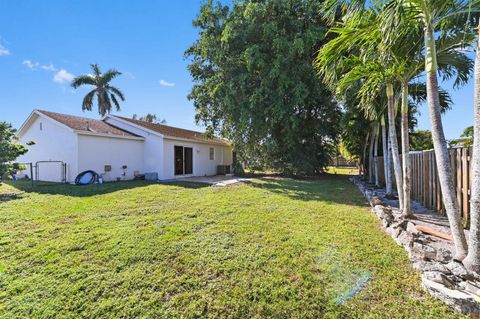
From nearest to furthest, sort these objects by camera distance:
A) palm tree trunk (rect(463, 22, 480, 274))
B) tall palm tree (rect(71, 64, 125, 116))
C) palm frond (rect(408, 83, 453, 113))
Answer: palm tree trunk (rect(463, 22, 480, 274)), palm frond (rect(408, 83, 453, 113)), tall palm tree (rect(71, 64, 125, 116))

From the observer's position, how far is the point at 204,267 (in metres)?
3.14

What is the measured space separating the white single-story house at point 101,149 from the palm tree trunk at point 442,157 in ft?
42.1

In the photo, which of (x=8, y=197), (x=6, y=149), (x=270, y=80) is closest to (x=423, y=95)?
(x=270, y=80)

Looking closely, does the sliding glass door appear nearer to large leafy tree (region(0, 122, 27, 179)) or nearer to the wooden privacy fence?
large leafy tree (region(0, 122, 27, 179))

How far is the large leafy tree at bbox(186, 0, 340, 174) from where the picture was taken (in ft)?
39.7

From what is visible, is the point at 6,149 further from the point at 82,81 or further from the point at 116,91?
the point at 116,91

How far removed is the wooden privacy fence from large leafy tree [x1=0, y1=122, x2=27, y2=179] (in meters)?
13.3

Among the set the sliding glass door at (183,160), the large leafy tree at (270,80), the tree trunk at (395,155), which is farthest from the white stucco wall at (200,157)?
the tree trunk at (395,155)

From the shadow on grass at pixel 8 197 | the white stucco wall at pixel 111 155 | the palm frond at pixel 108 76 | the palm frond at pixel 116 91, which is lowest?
the shadow on grass at pixel 8 197

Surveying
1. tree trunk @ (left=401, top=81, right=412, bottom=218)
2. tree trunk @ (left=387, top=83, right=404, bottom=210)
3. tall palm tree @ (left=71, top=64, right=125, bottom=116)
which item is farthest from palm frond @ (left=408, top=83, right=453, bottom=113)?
tall palm tree @ (left=71, top=64, right=125, bottom=116)

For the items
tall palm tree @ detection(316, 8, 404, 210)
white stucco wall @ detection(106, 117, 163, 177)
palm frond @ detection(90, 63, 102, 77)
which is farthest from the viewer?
palm frond @ detection(90, 63, 102, 77)

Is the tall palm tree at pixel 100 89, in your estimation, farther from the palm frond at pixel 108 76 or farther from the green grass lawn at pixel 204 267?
the green grass lawn at pixel 204 267

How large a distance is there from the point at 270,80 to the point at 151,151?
27.2 feet

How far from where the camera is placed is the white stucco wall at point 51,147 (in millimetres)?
11766
